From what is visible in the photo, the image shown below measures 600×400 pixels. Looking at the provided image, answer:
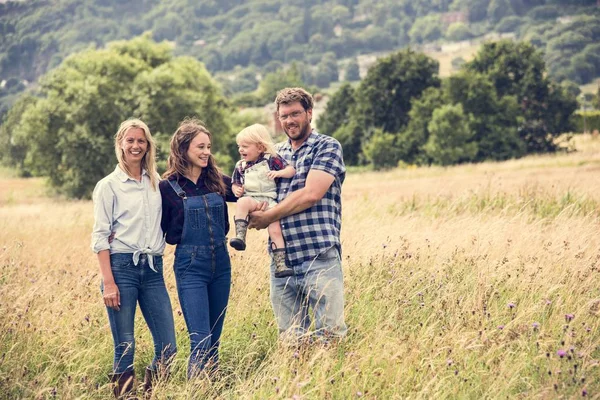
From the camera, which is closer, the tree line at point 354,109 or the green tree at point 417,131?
the tree line at point 354,109

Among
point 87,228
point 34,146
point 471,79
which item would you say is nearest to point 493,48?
point 471,79

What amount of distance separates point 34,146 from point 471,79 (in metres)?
28.7

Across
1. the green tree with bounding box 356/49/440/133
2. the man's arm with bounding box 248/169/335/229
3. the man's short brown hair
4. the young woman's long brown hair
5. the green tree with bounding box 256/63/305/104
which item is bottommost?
the man's arm with bounding box 248/169/335/229

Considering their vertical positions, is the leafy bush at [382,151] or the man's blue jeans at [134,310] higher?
the man's blue jeans at [134,310]

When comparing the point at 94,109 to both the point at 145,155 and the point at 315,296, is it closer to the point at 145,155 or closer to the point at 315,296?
the point at 145,155

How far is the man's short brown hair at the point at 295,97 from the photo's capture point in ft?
14.4

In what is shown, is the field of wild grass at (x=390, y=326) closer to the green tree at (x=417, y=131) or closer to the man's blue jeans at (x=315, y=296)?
the man's blue jeans at (x=315, y=296)

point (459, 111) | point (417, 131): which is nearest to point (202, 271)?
point (459, 111)

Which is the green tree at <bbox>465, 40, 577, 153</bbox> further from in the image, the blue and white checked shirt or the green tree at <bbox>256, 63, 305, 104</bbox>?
the green tree at <bbox>256, 63, 305, 104</bbox>

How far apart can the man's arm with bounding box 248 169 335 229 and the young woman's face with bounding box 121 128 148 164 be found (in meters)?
0.93

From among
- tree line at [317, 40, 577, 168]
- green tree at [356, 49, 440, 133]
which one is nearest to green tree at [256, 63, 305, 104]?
green tree at [356, 49, 440, 133]

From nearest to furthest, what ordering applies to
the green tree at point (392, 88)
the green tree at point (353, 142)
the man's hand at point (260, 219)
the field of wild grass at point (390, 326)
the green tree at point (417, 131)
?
the field of wild grass at point (390, 326) → the man's hand at point (260, 219) → the green tree at point (417, 131) → the green tree at point (392, 88) → the green tree at point (353, 142)

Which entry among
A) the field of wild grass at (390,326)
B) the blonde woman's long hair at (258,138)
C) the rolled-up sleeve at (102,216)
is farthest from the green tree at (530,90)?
the rolled-up sleeve at (102,216)

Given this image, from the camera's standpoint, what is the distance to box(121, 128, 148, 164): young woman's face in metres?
4.50
